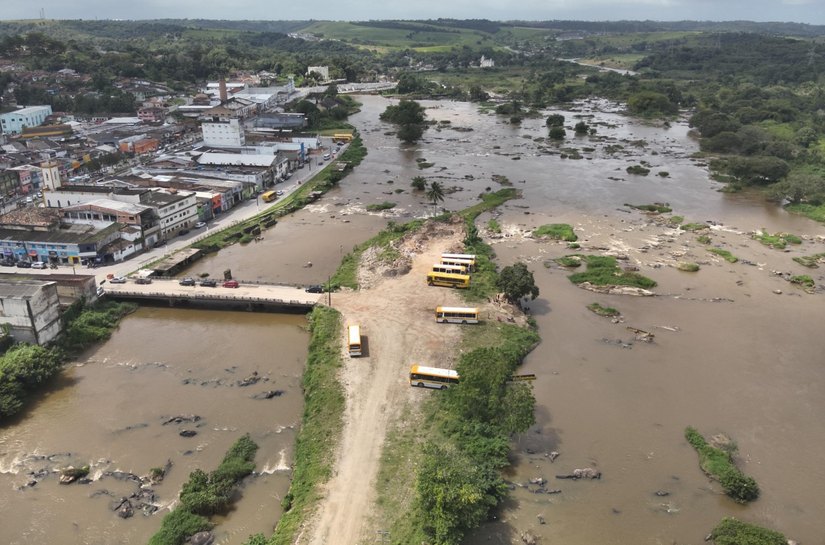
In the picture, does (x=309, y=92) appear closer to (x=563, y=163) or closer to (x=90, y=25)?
(x=563, y=163)

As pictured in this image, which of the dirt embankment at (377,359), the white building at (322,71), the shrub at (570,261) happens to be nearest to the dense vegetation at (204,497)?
the dirt embankment at (377,359)

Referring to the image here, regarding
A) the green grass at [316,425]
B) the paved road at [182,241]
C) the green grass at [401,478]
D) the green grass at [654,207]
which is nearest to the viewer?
the green grass at [401,478]

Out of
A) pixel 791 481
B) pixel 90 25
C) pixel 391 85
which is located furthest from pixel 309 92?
pixel 90 25

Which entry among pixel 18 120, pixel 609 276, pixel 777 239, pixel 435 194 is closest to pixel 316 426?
pixel 609 276

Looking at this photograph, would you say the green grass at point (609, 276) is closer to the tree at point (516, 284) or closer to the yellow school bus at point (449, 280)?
the tree at point (516, 284)

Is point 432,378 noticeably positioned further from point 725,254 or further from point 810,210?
point 810,210

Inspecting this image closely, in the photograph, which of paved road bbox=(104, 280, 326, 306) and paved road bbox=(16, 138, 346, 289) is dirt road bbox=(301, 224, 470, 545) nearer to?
paved road bbox=(104, 280, 326, 306)
